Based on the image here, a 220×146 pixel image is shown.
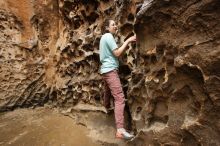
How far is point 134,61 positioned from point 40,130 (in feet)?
5.85

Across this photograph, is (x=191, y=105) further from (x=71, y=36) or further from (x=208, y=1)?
(x=71, y=36)

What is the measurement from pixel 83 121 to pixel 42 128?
60 centimetres

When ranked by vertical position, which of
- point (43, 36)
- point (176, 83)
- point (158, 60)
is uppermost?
point (43, 36)

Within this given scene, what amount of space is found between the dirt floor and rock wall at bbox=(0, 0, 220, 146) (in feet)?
1.02

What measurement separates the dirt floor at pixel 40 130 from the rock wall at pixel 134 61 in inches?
12.3

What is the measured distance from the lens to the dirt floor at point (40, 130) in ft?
13.5

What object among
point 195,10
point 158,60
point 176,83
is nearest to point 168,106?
point 176,83

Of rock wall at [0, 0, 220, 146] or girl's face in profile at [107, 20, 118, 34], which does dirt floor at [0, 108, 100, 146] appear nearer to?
rock wall at [0, 0, 220, 146]

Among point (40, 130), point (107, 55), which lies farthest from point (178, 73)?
point (40, 130)

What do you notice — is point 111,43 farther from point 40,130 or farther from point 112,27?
point 40,130

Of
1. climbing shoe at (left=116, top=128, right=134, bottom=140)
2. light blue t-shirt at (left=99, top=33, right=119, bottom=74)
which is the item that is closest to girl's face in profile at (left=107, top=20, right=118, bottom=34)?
light blue t-shirt at (left=99, top=33, right=119, bottom=74)

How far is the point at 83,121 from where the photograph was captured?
15.2 ft

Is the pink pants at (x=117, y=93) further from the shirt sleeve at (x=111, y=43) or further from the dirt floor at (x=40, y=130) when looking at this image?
the dirt floor at (x=40, y=130)

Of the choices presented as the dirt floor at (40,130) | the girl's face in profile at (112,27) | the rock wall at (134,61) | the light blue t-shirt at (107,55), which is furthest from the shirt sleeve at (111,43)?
the dirt floor at (40,130)
